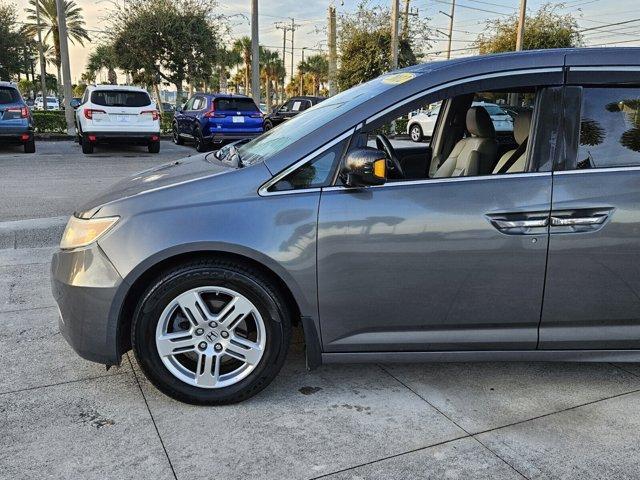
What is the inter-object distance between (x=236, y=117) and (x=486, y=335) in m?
14.1

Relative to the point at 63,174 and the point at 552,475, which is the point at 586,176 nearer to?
the point at 552,475

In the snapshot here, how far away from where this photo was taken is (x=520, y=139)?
312cm

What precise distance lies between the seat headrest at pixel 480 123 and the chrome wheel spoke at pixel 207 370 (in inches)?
82.9

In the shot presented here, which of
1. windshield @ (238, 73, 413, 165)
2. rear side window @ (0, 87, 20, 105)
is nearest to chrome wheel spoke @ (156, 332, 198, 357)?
windshield @ (238, 73, 413, 165)

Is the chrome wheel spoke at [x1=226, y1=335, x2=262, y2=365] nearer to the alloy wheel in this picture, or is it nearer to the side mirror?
the alloy wheel

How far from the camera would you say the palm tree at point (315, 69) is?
7706cm

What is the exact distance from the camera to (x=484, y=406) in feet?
9.64

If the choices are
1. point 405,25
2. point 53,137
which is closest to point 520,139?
point 53,137

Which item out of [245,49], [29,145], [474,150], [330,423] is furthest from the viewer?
[245,49]

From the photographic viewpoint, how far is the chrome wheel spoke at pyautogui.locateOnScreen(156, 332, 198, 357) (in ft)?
9.16

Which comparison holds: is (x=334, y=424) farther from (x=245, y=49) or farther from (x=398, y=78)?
(x=245, y=49)

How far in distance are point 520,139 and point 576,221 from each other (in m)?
0.62

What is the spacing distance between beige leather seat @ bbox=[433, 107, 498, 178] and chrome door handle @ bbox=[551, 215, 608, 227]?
20.5 inches

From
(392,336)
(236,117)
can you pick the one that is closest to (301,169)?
(392,336)
